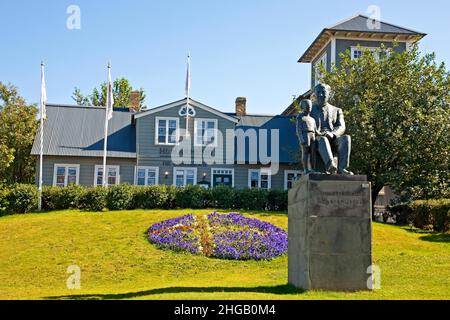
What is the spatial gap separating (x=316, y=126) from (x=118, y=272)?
897 centimetres

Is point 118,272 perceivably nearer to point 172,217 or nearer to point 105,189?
point 172,217

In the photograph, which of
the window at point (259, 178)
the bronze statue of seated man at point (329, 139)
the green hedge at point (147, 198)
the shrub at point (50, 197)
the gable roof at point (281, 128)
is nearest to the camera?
the bronze statue of seated man at point (329, 139)

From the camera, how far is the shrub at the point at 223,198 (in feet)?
96.7

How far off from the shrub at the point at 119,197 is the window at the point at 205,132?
920 cm

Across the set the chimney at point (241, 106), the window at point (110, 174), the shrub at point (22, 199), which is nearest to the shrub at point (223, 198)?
the shrub at point (22, 199)

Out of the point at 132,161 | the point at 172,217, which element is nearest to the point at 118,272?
the point at 172,217

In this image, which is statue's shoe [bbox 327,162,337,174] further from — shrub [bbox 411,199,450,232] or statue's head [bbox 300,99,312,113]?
shrub [bbox 411,199,450,232]

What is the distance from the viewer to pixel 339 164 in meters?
12.1

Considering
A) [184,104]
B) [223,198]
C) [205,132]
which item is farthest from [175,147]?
[223,198]

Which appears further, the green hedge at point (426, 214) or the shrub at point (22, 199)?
the shrub at point (22, 199)

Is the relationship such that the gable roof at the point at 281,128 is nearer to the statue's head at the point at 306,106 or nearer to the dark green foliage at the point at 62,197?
the dark green foliage at the point at 62,197

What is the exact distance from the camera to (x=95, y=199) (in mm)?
29156

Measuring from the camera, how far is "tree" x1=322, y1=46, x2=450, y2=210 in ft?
96.5

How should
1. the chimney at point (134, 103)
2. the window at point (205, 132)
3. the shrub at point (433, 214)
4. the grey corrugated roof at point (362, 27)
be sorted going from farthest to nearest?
1. the chimney at point (134, 103)
2. the grey corrugated roof at point (362, 27)
3. the window at point (205, 132)
4. the shrub at point (433, 214)
